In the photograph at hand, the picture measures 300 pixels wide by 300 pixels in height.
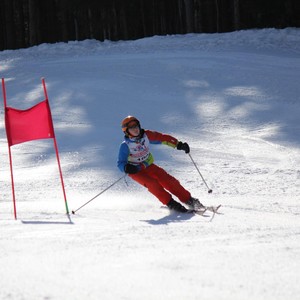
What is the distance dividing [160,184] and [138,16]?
37.4 metres

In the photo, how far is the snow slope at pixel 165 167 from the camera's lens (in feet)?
12.0

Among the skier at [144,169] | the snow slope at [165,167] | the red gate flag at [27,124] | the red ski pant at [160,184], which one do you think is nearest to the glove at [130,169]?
the skier at [144,169]

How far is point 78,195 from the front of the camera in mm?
7668

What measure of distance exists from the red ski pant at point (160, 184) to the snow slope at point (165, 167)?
271 millimetres

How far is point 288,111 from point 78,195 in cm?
586

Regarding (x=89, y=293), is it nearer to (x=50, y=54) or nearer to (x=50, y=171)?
(x=50, y=171)

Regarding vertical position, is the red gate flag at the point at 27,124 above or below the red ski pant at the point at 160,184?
above

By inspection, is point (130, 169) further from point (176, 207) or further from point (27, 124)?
point (27, 124)

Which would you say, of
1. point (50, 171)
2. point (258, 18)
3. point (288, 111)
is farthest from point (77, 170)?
point (258, 18)

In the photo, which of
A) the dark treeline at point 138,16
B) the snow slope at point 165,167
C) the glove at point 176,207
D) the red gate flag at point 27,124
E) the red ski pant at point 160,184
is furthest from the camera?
the dark treeline at point 138,16

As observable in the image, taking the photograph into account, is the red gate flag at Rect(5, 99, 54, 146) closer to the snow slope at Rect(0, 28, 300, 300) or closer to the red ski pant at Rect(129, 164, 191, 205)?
the snow slope at Rect(0, 28, 300, 300)

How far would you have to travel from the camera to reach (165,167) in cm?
891

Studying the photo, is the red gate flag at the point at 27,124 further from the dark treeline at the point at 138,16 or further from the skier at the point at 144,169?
the dark treeline at the point at 138,16

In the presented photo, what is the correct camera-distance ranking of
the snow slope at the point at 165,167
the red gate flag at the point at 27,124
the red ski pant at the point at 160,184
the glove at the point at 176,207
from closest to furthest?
the snow slope at the point at 165,167 → the red gate flag at the point at 27,124 → the glove at the point at 176,207 → the red ski pant at the point at 160,184
